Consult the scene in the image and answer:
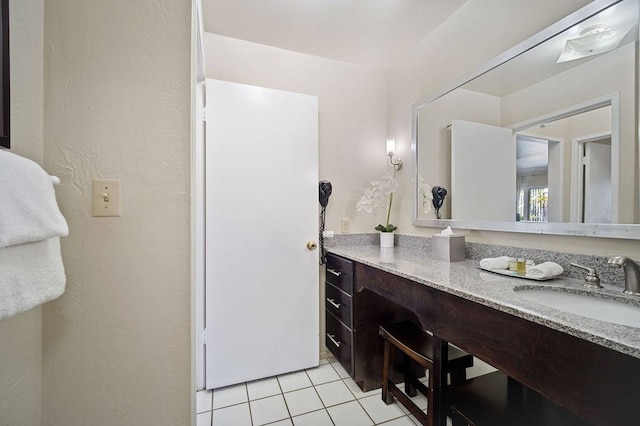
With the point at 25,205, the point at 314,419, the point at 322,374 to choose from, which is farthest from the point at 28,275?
the point at 322,374

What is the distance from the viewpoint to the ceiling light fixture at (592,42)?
101 cm

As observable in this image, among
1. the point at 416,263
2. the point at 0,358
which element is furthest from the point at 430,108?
the point at 0,358

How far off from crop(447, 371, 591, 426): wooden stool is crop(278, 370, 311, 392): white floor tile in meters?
1.00

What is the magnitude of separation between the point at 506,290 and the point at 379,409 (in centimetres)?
112

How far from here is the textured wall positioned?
0.79 meters

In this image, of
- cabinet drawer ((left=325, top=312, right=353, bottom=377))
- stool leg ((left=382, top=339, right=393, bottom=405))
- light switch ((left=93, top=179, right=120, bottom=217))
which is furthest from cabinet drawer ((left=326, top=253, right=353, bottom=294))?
light switch ((left=93, top=179, right=120, bottom=217))

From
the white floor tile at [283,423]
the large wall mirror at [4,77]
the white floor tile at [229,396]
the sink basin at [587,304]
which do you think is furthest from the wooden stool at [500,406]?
the large wall mirror at [4,77]

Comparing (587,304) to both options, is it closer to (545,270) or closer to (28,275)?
(545,270)

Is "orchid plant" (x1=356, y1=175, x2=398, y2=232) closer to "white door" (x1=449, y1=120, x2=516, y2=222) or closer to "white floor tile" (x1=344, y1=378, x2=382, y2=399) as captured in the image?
"white door" (x1=449, y1=120, x2=516, y2=222)

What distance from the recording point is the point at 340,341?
1880 mm

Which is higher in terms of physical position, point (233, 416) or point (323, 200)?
point (323, 200)

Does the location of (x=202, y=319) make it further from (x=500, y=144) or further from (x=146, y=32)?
(x=500, y=144)

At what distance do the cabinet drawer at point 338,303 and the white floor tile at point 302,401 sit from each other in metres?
0.48

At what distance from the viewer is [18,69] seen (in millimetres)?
695
